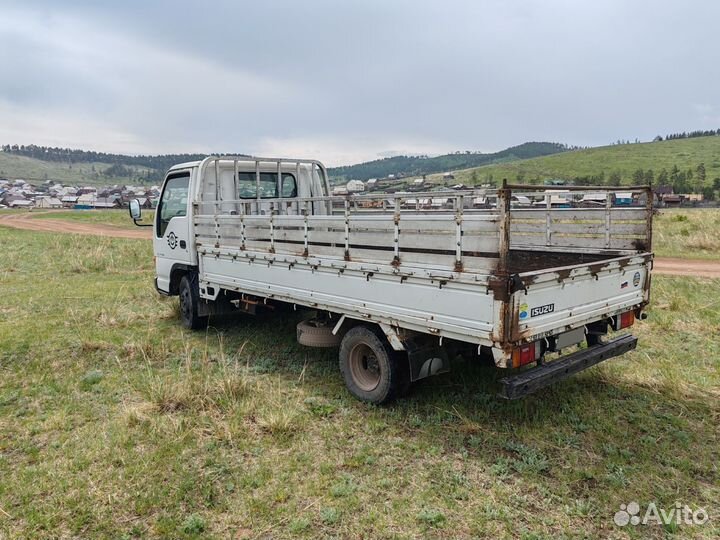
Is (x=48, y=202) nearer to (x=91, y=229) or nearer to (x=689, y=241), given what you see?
(x=91, y=229)

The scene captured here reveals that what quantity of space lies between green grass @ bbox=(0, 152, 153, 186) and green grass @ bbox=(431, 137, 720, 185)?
135 metres

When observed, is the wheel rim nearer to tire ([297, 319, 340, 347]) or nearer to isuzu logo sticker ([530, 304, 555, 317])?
tire ([297, 319, 340, 347])

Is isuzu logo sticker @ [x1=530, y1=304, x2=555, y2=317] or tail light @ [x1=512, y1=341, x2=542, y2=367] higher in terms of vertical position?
isuzu logo sticker @ [x1=530, y1=304, x2=555, y2=317]

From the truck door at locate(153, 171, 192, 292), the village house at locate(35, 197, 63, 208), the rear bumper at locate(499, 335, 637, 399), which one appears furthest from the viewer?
the village house at locate(35, 197, 63, 208)

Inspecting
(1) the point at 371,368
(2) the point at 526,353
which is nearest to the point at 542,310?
(2) the point at 526,353

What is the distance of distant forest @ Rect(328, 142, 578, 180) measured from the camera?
134m

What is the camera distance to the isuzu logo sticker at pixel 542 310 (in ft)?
12.4

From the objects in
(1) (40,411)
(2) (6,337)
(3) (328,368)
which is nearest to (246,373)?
(3) (328,368)

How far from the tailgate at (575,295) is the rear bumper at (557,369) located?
0.32m

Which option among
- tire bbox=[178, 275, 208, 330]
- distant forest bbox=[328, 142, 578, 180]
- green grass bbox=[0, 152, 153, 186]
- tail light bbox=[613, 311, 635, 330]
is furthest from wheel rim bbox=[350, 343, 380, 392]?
green grass bbox=[0, 152, 153, 186]

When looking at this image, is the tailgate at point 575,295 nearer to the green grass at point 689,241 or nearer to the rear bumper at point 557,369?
the rear bumper at point 557,369

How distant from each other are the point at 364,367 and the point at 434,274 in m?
1.56

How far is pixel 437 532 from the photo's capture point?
304 cm

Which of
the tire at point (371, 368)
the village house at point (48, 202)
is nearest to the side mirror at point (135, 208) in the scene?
the tire at point (371, 368)
